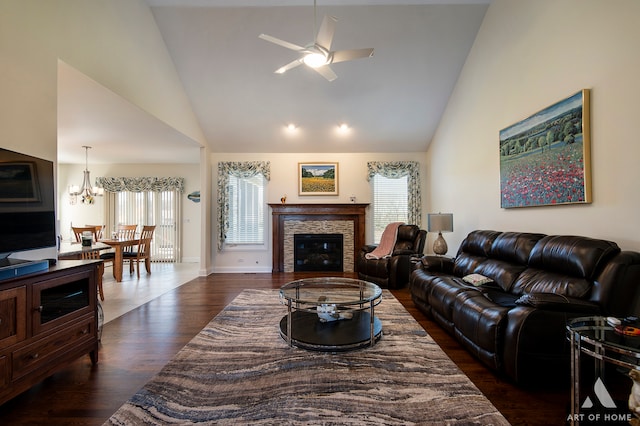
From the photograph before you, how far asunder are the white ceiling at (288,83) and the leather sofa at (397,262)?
7.03 ft

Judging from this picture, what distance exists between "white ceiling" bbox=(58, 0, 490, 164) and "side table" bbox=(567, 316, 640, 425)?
439cm

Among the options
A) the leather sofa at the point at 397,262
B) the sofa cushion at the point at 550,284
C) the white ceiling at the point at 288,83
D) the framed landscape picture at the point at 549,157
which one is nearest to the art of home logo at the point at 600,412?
the sofa cushion at the point at 550,284

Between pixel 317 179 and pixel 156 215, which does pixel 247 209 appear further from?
pixel 156 215

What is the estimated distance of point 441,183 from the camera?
19.6 feet

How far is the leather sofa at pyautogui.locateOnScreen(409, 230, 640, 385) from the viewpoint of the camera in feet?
6.55

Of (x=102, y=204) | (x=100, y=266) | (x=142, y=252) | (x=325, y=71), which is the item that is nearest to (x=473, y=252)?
(x=325, y=71)

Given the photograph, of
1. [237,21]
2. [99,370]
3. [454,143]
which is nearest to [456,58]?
[454,143]

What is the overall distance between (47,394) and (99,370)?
0.35 metres

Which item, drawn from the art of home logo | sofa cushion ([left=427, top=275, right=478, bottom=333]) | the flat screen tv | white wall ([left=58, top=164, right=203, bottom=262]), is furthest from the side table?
white wall ([left=58, top=164, right=203, bottom=262])

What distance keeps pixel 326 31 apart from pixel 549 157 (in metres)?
2.60

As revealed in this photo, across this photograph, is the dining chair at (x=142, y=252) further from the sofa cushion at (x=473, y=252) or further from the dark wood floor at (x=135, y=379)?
the sofa cushion at (x=473, y=252)

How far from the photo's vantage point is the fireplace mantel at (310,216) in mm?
6477

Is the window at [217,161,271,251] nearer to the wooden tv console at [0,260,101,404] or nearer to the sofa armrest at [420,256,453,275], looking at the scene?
the sofa armrest at [420,256,453,275]

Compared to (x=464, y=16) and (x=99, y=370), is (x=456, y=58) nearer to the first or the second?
(x=464, y=16)
